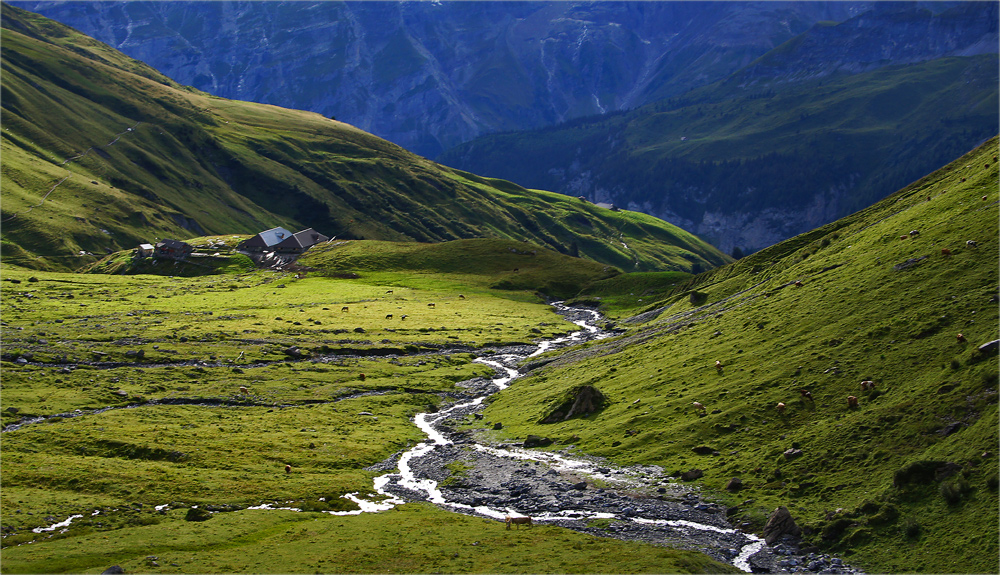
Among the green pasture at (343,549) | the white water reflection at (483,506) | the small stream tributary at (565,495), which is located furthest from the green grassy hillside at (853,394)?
the green pasture at (343,549)

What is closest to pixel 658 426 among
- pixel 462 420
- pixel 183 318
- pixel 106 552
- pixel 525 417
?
Result: pixel 525 417

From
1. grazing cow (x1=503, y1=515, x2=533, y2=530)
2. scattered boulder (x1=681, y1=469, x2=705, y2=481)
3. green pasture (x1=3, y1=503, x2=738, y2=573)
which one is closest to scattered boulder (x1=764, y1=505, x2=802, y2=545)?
green pasture (x1=3, y1=503, x2=738, y2=573)

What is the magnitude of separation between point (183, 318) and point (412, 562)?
103 meters

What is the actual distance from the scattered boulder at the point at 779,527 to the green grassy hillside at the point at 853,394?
1.11 metres

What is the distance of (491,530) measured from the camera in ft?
171

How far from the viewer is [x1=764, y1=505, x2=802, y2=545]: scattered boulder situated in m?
46.5

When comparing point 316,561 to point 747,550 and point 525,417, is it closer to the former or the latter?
point 747,550

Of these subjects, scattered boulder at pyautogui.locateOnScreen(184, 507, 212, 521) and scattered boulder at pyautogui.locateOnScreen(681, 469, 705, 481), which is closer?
scattered boulder at pyautogui.locateOnScreen(184, 507, 212, 521)

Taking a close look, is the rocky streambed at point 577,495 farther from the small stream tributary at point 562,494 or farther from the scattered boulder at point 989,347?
the scattered boulder at point 989,347

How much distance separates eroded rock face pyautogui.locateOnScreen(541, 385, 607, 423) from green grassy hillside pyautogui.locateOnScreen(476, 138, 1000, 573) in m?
1.71

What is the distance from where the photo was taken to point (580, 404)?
262 feet

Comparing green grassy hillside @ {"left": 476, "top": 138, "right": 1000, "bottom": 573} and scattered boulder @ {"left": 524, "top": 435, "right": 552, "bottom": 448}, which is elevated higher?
green grassy hillside @ {"left": 476, "top": 138, "right": 1000, "bottom": 573}

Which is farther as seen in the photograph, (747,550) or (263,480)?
(263,480)

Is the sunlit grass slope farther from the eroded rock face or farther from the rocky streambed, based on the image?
the eroded rock face
